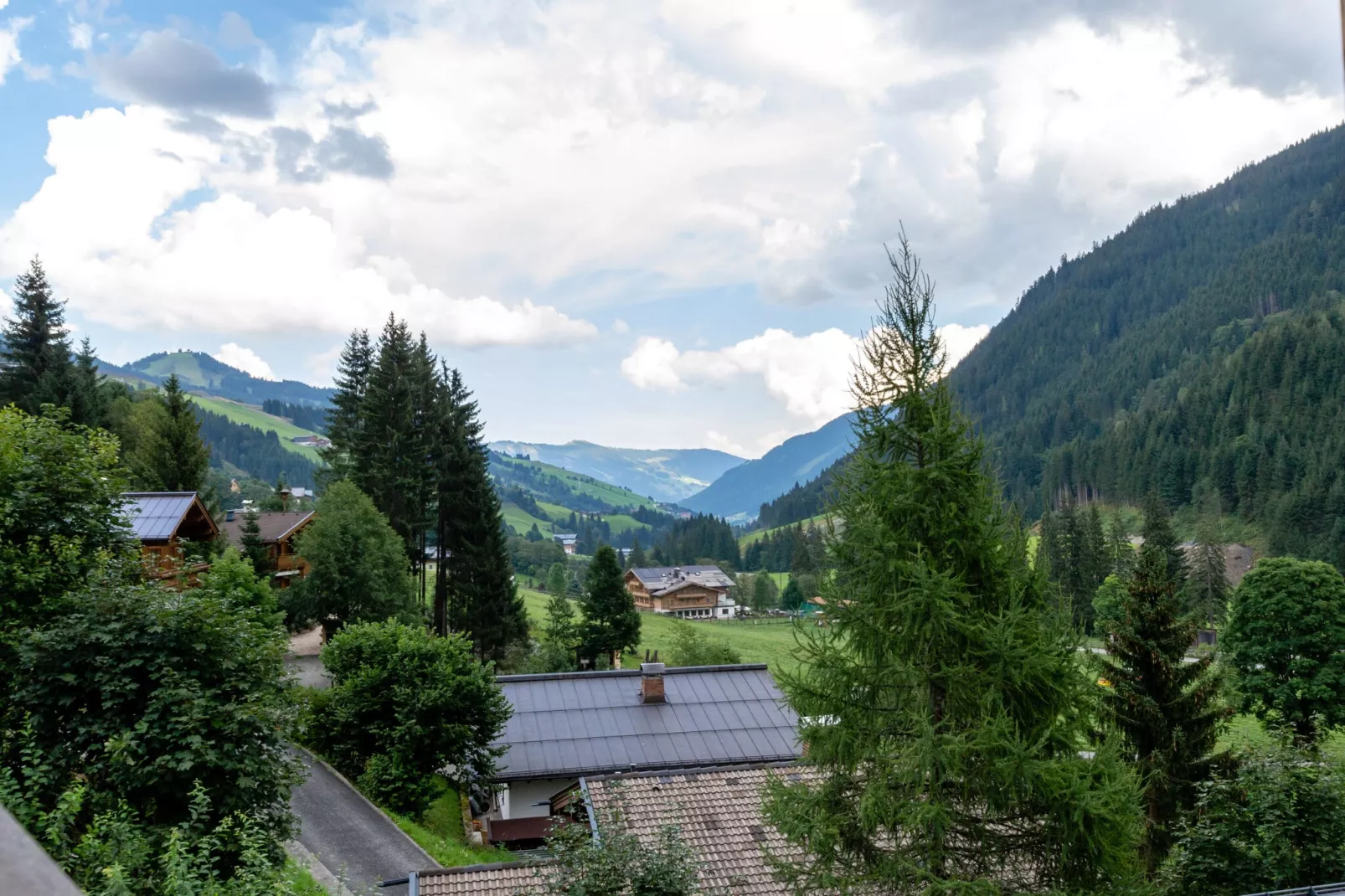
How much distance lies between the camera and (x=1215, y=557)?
Result: 83.3 meters

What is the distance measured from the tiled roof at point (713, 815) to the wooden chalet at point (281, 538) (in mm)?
29461

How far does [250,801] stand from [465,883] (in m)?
4.74

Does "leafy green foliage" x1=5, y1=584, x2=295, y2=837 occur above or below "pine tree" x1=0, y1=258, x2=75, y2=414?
below

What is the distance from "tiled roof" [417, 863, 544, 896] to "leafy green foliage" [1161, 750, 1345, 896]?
1234cm

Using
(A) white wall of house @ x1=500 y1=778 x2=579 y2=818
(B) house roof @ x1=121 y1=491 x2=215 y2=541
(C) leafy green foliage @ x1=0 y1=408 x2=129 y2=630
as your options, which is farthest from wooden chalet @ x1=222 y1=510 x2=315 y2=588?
(C) leafy green foliage @ x1=0 y1=408 x2=129 y2=630

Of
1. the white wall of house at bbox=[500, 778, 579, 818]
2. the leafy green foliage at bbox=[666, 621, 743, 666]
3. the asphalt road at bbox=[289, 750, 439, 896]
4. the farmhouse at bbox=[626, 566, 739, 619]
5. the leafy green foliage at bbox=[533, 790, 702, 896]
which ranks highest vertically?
the leafy green foliage at bbox=[533, 790, 702, 896]

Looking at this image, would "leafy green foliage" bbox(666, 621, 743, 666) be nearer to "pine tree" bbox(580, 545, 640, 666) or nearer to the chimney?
"pine tree" bbox(580, 545, 640, 666)

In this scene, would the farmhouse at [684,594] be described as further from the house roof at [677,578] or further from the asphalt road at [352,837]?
the asphalt road at [352,837]

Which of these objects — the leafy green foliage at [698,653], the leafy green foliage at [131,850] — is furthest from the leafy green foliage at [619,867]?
the leafy green foliage at [698,653]

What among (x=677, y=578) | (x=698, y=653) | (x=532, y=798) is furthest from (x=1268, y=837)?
Result: (x=677, y=578)

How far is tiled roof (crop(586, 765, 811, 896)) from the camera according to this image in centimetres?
1830

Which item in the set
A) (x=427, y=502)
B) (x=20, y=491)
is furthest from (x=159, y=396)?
(x=20, y=491)

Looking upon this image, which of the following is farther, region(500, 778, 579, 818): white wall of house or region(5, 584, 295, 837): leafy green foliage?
region(500, 778, 579, 818): white wall of house

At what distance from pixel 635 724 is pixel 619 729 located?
1.87ft
